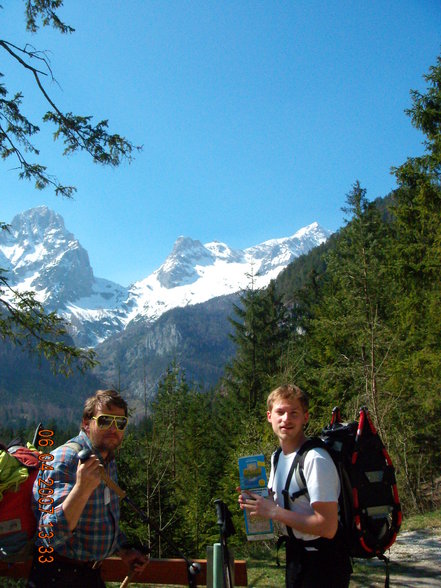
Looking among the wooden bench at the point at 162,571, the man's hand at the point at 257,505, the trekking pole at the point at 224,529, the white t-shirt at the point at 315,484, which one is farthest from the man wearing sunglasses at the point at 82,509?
the white t-shirt at the point at 315,484

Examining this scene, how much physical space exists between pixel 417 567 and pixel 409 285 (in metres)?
8.64

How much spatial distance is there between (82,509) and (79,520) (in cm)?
30

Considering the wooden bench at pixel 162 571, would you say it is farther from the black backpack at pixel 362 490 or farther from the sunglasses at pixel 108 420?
the sunglasses at pixel 108 420

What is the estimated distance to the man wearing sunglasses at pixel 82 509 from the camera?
7.52 feet

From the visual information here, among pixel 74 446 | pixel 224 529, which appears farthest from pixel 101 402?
pixel 224 529

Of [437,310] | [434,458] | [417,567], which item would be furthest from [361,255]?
[417,567]

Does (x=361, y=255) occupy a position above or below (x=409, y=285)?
above

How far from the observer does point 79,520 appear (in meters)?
2.54

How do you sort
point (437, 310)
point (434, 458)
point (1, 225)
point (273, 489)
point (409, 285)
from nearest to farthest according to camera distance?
1. point (273, 489)
2. point (1, 225)
3. point (437, 310)
4. point (409, 285)
5. point (434, 458)

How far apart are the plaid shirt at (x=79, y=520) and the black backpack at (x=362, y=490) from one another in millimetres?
980

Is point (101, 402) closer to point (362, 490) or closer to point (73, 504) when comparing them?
point (73, 504)

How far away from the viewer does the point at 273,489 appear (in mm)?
2660

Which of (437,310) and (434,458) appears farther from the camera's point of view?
(434,458)

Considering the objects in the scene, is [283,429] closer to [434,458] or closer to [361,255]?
[361,255]
